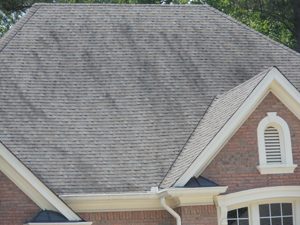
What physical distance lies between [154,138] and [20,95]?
354cm

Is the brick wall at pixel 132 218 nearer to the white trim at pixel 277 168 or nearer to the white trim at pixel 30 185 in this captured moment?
the white trim at pixel 30 185

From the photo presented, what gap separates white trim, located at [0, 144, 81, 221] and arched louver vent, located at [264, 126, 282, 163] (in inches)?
181

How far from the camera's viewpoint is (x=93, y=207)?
20.0 metres

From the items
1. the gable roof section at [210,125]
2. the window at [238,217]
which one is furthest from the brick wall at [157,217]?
the gable roof section at [210,125]

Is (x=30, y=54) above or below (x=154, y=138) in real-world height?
above

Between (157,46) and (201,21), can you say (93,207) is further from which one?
(201,21)

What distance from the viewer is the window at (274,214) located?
20.2 m

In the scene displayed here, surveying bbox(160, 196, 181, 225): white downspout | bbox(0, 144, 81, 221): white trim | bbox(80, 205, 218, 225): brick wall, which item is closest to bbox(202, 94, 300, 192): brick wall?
bbox(80, 205, 218, 225): brick wall

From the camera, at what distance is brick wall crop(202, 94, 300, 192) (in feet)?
65.1

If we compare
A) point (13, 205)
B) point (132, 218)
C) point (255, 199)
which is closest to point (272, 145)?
point (255, 199)

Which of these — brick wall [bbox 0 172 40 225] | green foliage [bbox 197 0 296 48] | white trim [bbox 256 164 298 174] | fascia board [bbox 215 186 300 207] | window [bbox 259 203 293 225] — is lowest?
brick wall [bbox 0 172 40 225]

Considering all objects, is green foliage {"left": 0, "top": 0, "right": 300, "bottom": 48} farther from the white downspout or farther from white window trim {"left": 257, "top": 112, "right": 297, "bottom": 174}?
the white downspout

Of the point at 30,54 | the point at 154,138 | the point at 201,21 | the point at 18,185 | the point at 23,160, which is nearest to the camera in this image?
the point at 18,185

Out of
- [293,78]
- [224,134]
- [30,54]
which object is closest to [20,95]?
[30,54]
